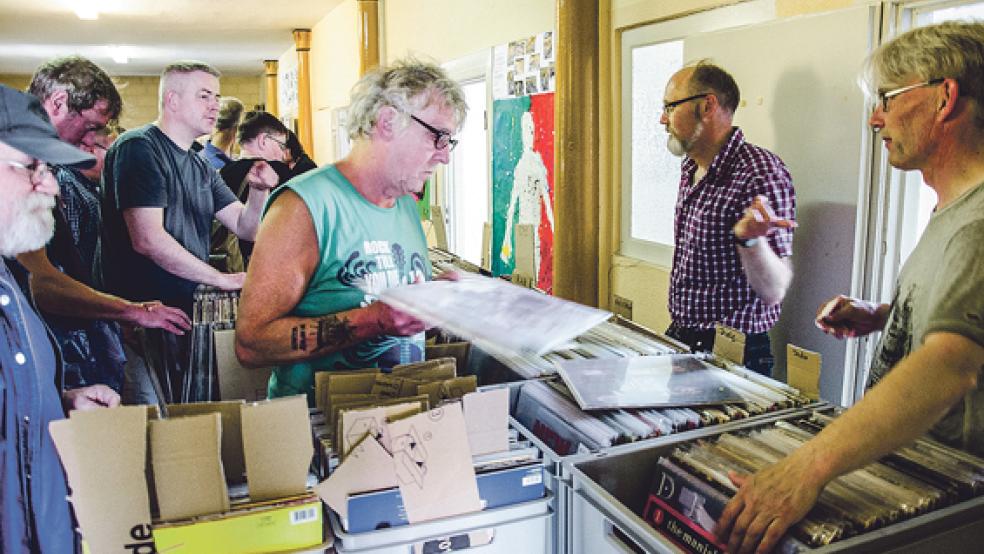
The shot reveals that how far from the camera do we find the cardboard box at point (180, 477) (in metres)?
0.90

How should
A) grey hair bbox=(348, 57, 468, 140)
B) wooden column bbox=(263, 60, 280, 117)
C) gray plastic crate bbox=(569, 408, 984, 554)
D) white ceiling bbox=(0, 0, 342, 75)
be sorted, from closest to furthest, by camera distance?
gray plastic crate bbox=(569, 408, 984, 554)
grey hair bbox=(348, 57, 468, 140)
white ceiling bbox=(0, 0, 342, 75)
wooden column bbox=(263, 60, 280, 117)

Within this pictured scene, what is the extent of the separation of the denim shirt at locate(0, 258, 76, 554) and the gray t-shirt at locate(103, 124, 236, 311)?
1.31m

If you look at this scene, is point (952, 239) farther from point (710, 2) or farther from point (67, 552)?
point (710, 2)

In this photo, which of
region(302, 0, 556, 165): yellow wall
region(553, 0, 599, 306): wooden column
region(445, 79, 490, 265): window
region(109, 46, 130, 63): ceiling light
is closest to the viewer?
region(553, 0, 599, 306): wooden column

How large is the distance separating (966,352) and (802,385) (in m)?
0.38

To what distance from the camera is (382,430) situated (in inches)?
39.1

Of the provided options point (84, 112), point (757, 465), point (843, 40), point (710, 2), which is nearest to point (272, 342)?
point (757, 465)

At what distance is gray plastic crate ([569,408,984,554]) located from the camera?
868 mm

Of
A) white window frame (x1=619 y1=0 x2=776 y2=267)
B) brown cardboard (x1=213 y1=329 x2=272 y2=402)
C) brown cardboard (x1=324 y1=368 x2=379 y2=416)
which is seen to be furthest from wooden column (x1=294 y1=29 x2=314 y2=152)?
brown cardboard (x1=324 y1=368 x2=379 y2=416)

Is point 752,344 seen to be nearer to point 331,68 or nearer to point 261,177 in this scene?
point 261,177

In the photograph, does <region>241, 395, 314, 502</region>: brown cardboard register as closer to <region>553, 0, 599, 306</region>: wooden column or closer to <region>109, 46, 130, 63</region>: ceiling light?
<region>553, 0, 599, 306</region>: wooden column

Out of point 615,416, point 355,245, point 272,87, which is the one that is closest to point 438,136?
point 355,245

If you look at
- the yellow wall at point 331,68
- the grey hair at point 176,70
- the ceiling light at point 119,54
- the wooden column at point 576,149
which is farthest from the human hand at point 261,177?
the ceiling light at point 119,54

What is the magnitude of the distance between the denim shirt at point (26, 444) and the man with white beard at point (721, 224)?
171cm
